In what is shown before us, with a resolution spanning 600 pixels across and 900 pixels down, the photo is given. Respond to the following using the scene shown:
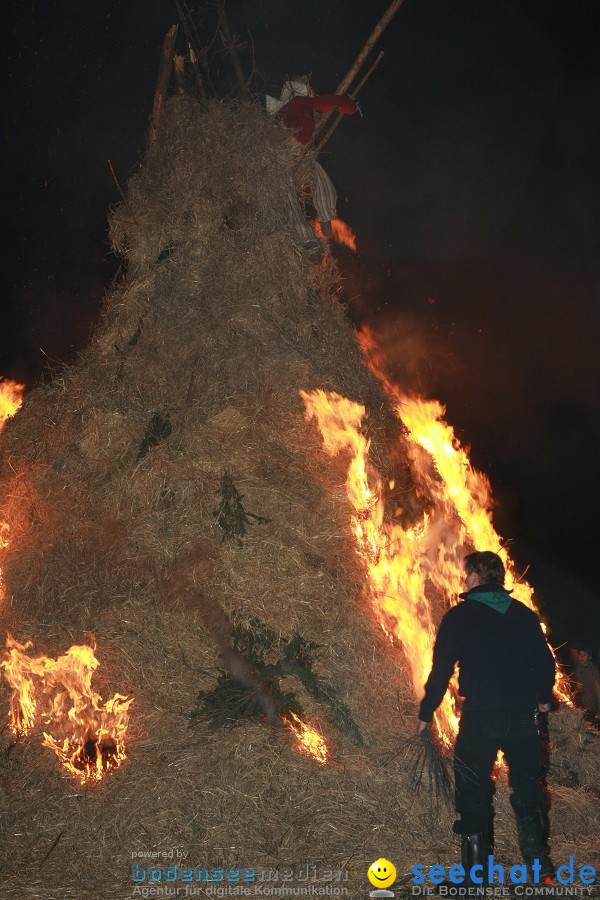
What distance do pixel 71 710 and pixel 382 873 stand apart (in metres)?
2.41

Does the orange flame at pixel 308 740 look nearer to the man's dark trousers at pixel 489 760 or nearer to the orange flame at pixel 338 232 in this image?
the man's dark trousers at pixel 489 760

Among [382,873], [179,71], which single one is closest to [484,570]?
[382,873]

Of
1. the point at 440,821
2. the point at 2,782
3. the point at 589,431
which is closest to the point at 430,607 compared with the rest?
the point at 440,821

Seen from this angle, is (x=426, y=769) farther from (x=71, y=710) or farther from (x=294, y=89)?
(x=294, y=89)

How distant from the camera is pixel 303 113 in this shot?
7.40m

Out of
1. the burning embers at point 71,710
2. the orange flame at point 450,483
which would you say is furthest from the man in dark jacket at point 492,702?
the orange flame at point 450,483

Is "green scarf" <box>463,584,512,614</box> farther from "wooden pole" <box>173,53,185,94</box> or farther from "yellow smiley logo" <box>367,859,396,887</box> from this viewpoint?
"wooden pole" <box>173,53,185,94</box>

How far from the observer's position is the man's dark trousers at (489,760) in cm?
394

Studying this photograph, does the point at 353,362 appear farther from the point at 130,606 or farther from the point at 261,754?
the point at 261,754

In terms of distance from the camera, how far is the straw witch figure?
726 cm

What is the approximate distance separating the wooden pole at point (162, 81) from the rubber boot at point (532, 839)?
666 centimetres

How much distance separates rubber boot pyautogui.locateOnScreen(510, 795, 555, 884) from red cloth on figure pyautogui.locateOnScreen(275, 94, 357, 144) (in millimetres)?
6215

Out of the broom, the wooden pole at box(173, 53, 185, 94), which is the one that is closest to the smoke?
the broom

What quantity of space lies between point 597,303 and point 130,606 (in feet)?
29.2
